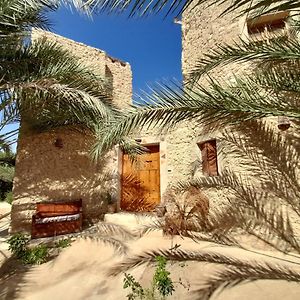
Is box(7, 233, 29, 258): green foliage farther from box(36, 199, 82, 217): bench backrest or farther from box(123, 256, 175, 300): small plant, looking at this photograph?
box(123, 256, 175, 300): small plant

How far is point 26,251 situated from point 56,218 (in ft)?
3.91

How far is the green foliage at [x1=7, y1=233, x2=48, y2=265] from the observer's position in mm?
5367

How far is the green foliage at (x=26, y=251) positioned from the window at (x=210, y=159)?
4.10m

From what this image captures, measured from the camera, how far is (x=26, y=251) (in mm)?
5629

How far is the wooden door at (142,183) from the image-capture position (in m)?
8.59

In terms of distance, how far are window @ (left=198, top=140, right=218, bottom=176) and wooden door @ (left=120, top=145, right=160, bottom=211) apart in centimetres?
264

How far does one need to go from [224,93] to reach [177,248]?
330 centimetres

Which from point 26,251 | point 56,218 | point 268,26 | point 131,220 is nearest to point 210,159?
point 131,220

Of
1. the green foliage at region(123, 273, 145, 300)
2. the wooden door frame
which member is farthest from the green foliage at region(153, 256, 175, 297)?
the wooden door frame

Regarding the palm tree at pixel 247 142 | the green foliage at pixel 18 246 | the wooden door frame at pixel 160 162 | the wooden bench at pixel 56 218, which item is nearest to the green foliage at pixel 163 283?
the palm tree at pixel 247 142

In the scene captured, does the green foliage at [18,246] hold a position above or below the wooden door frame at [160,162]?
below

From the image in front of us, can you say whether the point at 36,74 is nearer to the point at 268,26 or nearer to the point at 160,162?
the point at 160,162

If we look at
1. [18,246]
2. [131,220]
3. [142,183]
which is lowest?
[18,246]

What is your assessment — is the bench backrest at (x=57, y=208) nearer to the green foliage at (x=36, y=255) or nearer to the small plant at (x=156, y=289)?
the green foliage at (x=36, y=255)
